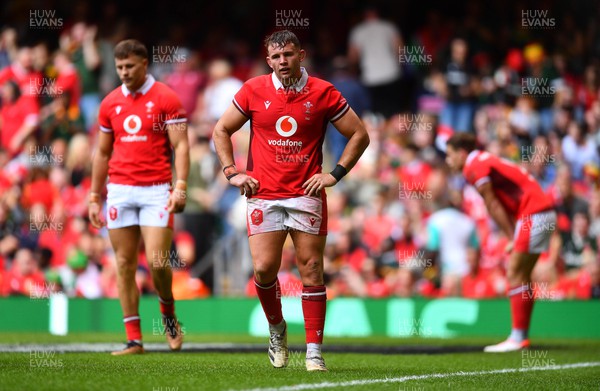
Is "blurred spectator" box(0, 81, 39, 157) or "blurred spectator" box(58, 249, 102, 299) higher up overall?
"blurred spectator" box(0, 81, 39, 157)

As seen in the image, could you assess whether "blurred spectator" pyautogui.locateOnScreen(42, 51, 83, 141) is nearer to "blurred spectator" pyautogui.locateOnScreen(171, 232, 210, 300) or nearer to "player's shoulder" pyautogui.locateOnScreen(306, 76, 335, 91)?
"blurred spectator" pyautogui.locateOnScreen(171, 232, 210, 300)

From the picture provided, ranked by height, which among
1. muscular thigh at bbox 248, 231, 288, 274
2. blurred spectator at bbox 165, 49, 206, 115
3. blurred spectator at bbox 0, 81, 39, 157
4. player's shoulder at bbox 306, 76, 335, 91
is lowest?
muscular thigh at bbox 248, 231, 288, 274

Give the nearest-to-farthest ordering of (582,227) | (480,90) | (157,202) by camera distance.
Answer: (157,202) → (582,227) → (480,90)

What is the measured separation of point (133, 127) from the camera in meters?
10.4

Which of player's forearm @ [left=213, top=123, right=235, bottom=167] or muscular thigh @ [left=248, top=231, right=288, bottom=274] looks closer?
muscular thigh @ [left=248, top=231, right=288, bottom=274]

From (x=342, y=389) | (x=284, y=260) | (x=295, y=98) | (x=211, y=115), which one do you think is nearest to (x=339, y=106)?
(x=295, y=98)

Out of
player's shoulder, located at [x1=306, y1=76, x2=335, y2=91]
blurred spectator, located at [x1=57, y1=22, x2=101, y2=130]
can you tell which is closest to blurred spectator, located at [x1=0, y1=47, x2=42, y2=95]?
blurred spectator, located at [x1=57, y1=22, x2=101, y2=130]

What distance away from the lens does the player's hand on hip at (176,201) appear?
10234mm

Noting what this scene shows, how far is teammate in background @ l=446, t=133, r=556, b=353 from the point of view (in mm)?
12102

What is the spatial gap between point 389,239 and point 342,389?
9.90m

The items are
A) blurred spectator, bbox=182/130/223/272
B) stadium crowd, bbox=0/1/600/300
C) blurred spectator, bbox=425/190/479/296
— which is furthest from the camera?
blurred spectator, bbox=182/130/223/272

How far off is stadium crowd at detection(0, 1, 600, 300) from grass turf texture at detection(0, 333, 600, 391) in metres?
4.80

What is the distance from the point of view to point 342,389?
708 cm

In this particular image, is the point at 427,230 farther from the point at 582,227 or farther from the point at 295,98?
the point at 295,98
